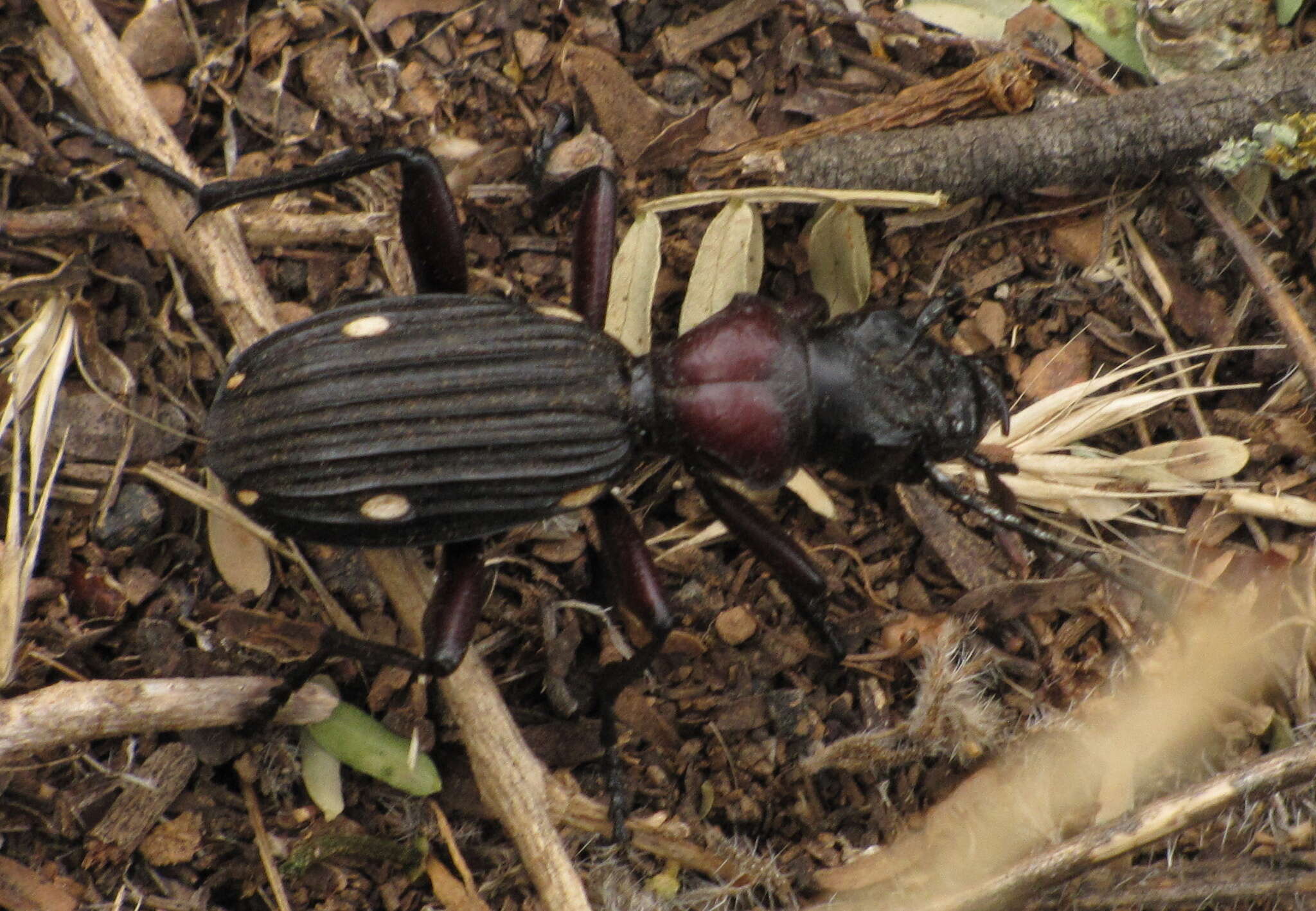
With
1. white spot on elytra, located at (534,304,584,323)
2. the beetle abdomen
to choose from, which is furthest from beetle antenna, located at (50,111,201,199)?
white spot on elytra, located at (534,304,584,323)

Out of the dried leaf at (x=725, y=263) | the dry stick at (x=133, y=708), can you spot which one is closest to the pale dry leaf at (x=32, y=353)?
the dry stick at (x=133, y=708)

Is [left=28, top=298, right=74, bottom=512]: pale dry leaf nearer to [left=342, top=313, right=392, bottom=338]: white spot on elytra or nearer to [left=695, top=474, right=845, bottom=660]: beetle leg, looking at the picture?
[left=342, top=313, right=392, bottom=338]: white spot on elytra

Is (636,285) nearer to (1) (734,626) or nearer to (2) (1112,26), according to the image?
(1) (734,626)

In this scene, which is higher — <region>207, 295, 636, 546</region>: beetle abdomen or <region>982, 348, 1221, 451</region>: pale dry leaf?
<region>207, 295, 636, 546</region>: beetle abdomen

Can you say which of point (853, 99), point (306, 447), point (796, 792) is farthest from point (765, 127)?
point (796, 792)

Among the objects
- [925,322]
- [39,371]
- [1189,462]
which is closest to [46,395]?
[39,371]

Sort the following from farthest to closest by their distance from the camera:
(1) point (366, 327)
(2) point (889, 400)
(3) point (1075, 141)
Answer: (3) point (1075, 141) → (2) point (889, 400) → (1) point (366, 327)
